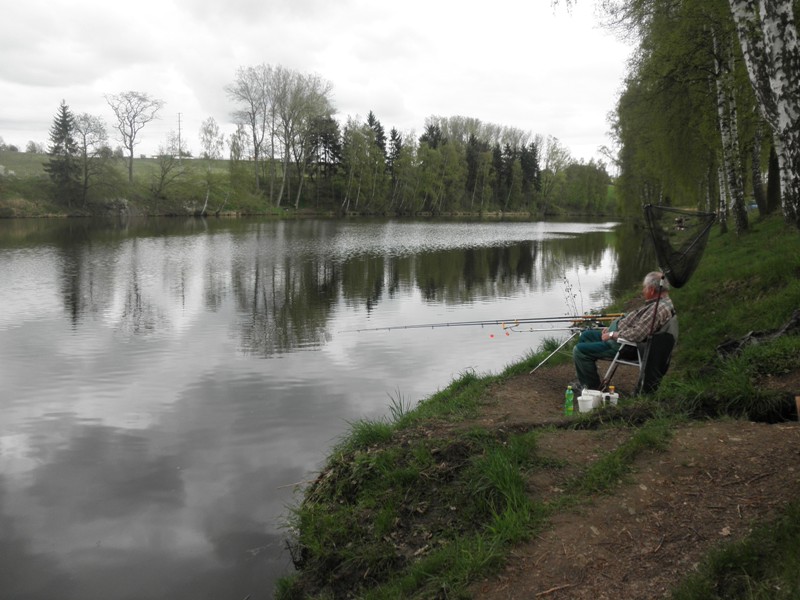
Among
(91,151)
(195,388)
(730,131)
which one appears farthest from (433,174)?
(195,388)

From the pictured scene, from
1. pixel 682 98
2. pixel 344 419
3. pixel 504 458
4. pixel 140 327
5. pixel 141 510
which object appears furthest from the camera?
pixel 682 98

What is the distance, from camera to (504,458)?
5281 mm

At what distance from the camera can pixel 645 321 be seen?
23.8ft

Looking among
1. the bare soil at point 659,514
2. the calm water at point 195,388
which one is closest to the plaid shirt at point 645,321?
the bare soil at point 659,514

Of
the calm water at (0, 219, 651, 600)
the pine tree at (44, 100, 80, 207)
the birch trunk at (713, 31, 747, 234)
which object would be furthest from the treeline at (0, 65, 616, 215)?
the birch trunk at (713, 31, 747, 234)

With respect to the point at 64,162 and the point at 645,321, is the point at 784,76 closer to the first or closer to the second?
the point at 645,321

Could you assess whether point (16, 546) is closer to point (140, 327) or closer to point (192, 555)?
point (192, 555)

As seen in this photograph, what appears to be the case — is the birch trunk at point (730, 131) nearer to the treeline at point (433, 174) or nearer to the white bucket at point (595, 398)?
the white bucket at point (595, 398)

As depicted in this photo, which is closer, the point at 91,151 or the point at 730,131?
the point at 730,131

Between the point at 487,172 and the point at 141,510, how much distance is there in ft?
335

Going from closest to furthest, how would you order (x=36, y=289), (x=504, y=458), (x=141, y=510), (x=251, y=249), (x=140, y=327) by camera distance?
(x=504, y=458), (x=141, y=510), (x=140, y=327), (x=36, y=289), (x=251, y=249)

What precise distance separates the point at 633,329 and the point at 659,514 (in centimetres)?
353

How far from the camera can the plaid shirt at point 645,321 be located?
282 inches

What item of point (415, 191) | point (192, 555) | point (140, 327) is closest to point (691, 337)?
point (192, 555)
